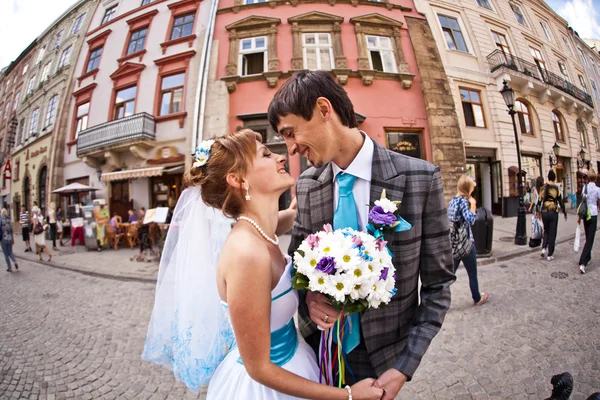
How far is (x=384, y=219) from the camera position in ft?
2.73

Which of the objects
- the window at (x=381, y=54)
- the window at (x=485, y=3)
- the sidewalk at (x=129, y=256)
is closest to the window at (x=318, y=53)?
the window at (x=381, y=54)

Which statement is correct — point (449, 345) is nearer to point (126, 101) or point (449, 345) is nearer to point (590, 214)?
point (590, 214)

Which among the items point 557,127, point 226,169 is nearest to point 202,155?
point 226,169

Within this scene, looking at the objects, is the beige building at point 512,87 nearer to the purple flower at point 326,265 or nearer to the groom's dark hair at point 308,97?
the groom's dark hair at point 308,97

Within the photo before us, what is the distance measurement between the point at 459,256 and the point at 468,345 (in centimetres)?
119

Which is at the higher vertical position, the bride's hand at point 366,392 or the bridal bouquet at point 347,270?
the bridal bouquet at point 347,270

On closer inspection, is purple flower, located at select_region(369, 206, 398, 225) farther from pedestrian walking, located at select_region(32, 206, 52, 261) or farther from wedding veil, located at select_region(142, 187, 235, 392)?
pedestrian walking, located at select_region(32, 206, 52, 261)

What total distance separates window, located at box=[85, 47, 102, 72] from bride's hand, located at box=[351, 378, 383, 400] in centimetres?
873

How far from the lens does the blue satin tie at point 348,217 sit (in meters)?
1.05

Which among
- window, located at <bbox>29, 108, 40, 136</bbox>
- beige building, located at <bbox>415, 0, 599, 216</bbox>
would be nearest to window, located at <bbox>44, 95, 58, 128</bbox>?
window, located at <bbox>29, 108, 40, 136</bbox>

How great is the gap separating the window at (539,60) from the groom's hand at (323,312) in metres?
6.24

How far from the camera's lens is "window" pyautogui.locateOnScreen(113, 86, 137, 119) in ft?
18.6

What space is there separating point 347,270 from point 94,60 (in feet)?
28.5

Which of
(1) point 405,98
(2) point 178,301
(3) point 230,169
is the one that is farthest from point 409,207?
(1) point 405,98
